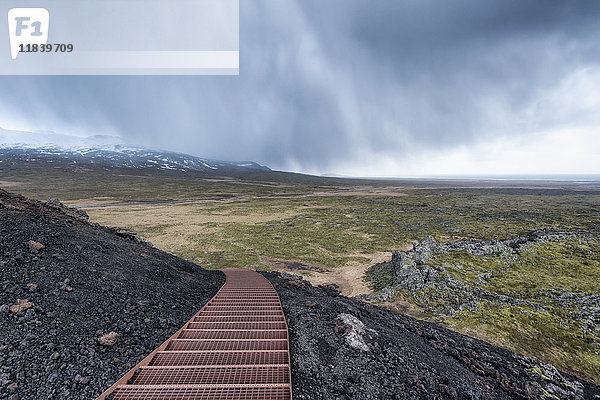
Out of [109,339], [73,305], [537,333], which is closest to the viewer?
[109,339]

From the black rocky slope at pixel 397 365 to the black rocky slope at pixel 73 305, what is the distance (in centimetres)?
493

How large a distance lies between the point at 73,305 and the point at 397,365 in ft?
36.2

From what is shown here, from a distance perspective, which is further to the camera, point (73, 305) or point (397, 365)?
point (73, 305)

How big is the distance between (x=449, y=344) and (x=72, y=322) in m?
15.3

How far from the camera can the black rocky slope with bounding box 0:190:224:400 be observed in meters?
5.93

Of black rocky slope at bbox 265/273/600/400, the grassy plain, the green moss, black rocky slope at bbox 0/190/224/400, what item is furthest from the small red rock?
the green moss

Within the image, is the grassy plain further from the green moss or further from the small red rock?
the small red rock

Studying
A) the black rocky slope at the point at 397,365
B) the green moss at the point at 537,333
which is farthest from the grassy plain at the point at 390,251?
the black rocky slope at the point at 397,365

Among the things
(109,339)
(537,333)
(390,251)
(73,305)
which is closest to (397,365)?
(109,339)

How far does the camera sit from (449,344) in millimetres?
11867

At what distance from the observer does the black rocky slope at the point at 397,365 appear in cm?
671

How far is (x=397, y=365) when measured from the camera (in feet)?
25.2

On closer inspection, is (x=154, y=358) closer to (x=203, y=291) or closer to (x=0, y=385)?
(x=0, y=385)

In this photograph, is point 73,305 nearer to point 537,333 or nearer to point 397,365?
point 397,365
